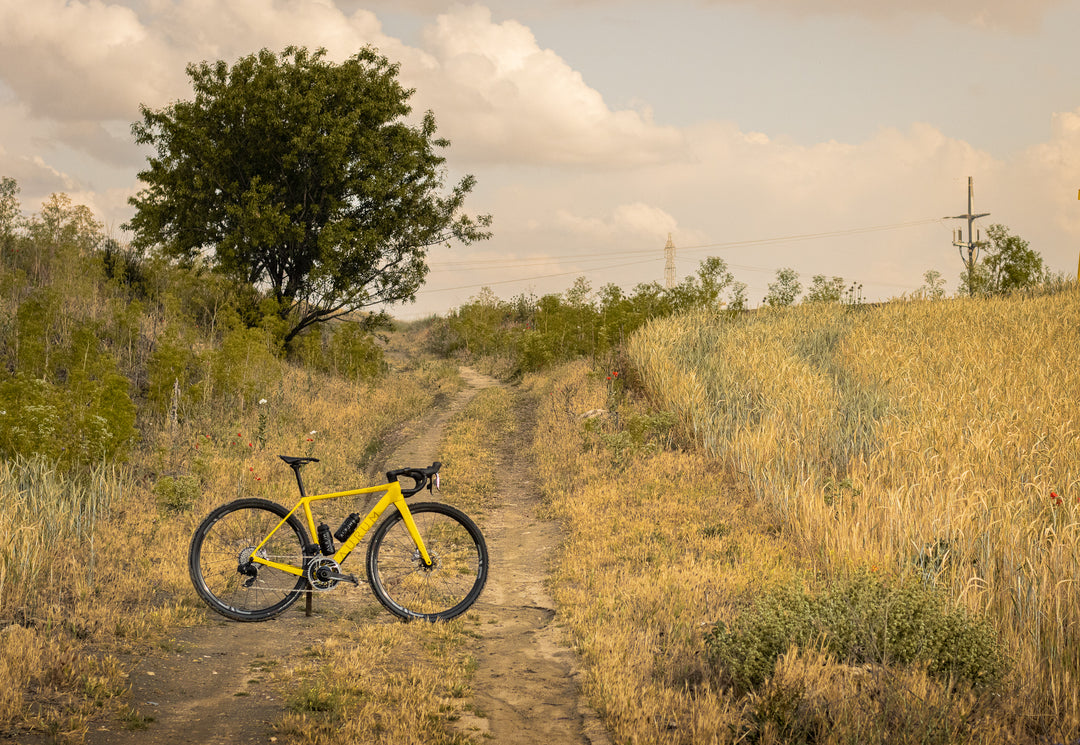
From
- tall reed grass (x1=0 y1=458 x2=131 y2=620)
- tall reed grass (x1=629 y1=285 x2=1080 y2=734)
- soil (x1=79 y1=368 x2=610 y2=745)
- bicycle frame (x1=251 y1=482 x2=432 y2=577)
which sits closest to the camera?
soil (x1=79 y1=368 x2=610 y2=745)

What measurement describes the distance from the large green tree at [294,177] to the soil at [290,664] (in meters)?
15.1

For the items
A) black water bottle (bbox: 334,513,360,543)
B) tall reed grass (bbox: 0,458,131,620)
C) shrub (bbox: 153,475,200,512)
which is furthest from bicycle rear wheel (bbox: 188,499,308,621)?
shrub (bbox: 153,475,200,512)

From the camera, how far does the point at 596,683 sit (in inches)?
197

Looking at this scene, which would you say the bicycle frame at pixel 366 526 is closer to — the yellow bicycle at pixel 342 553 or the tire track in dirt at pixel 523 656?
the yellow bicycle at pixel 342 553

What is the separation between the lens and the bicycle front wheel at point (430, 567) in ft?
19.9

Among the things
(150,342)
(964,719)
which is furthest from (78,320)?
(964,719)

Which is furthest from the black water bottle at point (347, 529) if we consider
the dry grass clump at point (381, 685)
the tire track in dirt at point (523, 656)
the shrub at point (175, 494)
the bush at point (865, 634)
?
the shrub at point (175, 494)

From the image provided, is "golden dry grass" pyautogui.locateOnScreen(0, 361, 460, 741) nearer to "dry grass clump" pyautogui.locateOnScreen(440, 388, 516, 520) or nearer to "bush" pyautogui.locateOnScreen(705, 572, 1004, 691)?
"dry grass clump" pyautogui.locateOnScreen(440, 388, 516, 520)

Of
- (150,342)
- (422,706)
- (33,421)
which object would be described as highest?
(150,342)

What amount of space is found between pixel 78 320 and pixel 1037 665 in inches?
631

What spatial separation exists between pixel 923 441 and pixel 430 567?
5642 mm

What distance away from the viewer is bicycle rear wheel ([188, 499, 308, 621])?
611 centimetres

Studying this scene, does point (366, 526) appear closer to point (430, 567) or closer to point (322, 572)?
point (322, 572)

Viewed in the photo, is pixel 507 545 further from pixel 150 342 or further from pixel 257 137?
pixel 257 137
